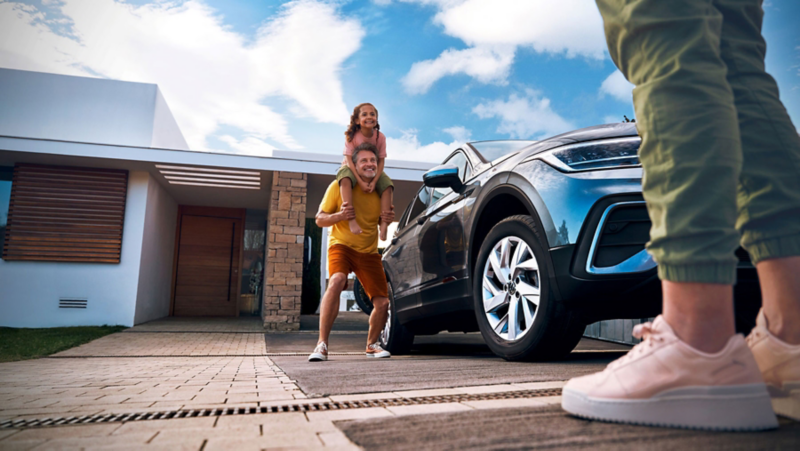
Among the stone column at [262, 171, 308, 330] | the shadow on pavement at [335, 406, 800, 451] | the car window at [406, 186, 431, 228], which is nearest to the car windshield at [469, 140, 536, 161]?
the car window at [406, 186, 431, 228]

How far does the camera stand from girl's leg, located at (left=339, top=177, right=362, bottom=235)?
3818 millimetres

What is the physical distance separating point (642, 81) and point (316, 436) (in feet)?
3.53

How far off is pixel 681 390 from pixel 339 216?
3059 mm

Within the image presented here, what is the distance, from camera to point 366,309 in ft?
20.1

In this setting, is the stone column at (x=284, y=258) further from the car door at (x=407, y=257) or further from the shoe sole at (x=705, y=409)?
the shoe sole at (x=705, y=409)

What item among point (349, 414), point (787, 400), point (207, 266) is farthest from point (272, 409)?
point (207, 266)

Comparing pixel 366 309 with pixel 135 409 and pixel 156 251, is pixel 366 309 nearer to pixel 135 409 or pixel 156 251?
pixel 135 409

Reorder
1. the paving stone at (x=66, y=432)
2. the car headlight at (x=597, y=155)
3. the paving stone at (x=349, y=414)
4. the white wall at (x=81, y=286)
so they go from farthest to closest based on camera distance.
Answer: the white wall at (x=81, y=286) → the car headlight at (x=597, y=155) → the paving stone at (x=349, y=414) → the paving stone at (x=66, y=432)

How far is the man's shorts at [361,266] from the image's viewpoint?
153 inches

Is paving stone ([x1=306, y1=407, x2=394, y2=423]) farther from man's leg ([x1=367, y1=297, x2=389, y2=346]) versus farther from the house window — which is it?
the house window

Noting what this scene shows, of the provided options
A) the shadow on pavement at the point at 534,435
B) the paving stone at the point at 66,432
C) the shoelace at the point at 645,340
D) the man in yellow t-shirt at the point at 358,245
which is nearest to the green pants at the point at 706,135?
the shoelace at the point at 645,340

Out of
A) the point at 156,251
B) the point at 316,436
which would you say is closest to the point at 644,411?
the point at 316,436

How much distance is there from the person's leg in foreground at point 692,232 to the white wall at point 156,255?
33.9 ft

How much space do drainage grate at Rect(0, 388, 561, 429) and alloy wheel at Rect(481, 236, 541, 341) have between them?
3.52 ft
